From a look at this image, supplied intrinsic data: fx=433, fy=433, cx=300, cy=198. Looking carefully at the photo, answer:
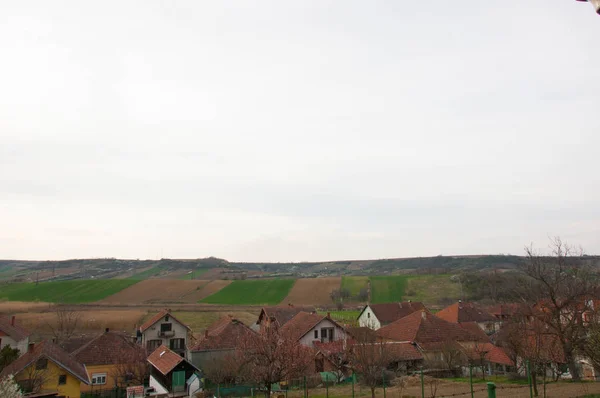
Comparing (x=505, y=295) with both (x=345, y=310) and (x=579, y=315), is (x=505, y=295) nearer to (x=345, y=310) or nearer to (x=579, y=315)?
(x=345, y=310)

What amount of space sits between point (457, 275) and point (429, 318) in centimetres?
7846

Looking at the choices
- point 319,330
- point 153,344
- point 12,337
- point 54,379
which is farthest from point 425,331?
point 12,337

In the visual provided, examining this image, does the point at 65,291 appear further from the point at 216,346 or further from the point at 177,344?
the point at 216,346

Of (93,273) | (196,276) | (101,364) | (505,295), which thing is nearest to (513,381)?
(101,364)

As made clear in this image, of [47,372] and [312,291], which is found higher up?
[47,372]

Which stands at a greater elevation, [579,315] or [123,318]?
[579,315]

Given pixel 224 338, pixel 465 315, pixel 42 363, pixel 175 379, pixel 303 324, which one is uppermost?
pixel 303 324

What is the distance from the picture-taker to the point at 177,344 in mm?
53469

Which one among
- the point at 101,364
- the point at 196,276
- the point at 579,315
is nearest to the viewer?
the point at 579,315

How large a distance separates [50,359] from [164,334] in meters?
16.9

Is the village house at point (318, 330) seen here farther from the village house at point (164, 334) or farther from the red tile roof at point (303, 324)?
the village house at point (164, 334)

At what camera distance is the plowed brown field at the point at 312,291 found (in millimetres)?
106938

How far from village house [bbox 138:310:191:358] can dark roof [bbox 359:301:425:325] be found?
31201mm

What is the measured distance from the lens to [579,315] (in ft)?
93.7
